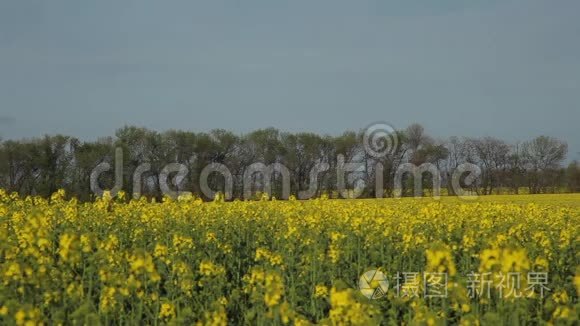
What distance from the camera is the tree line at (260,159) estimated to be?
4553 cm

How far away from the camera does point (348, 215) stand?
1290 centimetres

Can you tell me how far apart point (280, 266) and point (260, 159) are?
4667 cm

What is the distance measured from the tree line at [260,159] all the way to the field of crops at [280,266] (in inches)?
1273

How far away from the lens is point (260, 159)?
2130 inches

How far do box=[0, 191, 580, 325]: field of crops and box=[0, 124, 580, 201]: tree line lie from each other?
32.3m

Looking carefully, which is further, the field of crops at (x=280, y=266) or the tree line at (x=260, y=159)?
the tree line at (x=260, y=159)

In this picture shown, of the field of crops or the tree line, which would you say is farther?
the tree line

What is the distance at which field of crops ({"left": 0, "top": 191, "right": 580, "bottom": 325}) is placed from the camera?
180 inches

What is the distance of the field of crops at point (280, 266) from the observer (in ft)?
15.0

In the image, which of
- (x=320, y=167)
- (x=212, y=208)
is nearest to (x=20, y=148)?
(x=320, y=167)

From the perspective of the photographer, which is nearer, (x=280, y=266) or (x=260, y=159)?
(x=280, y=266)

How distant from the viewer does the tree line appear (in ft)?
149

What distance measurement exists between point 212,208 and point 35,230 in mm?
8431

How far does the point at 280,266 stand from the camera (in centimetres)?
751
